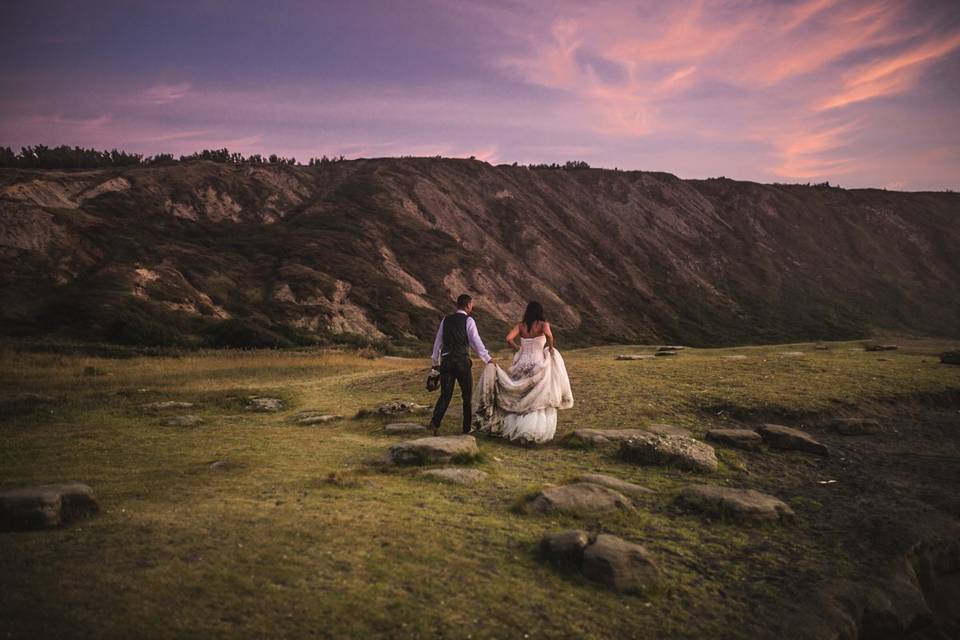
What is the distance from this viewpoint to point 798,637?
4730mm

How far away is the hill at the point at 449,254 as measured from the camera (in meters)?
41.1

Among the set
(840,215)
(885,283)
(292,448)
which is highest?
(840,215)

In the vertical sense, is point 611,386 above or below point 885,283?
below

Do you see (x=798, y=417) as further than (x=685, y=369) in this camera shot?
No

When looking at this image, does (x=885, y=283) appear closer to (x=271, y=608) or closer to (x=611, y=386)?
(x=611, y=386)

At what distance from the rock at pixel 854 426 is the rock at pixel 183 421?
14.7 meters

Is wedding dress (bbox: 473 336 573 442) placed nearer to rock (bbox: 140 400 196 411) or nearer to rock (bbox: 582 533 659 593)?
rock (bbox: 582 533 659 593)

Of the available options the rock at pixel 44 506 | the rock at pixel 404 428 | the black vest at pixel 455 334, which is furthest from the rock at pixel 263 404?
the rock at pixel 44 506

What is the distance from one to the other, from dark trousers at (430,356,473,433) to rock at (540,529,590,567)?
573cm

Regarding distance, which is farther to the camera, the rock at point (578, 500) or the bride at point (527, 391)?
the bride at point (527, 391)

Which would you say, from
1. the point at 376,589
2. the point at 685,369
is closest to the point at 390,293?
the point at 685,369

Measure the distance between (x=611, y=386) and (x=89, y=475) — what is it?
12116 mm

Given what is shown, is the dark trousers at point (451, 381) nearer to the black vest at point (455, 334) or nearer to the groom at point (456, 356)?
the groom at point (456, 356)

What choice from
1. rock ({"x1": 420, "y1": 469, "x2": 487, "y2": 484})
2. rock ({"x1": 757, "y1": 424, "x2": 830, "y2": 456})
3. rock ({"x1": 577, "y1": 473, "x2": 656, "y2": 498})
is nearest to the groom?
rock ({"x1": 420, "y1": 469, "x2": 487, "y2": 484})
